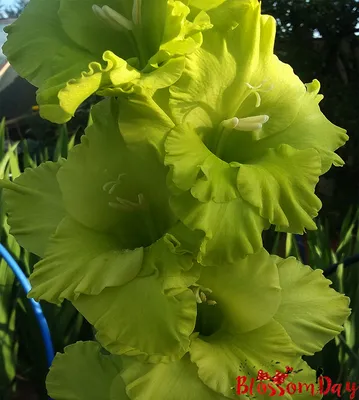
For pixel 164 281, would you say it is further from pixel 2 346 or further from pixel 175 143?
pixel 2 346

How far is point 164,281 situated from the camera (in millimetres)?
438

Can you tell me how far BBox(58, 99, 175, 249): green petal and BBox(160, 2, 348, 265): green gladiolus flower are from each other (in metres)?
0.04

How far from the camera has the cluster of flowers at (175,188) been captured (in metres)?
0.43

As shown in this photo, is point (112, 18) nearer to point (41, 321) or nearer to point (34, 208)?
point (34, 208)

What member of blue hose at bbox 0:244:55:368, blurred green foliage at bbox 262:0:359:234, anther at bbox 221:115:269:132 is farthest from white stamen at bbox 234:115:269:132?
blurred green foliage at bbox 262:0:359:234

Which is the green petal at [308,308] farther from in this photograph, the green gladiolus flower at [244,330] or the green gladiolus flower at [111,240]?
the green gladiolus flower at [111,240]

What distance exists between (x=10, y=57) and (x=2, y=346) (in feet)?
1.89

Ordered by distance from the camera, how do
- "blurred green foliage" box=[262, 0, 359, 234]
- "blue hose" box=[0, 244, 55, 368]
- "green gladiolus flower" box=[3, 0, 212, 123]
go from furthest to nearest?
1. "blurred green foliage" box=[262, 0, 359, 234]
2. "blue hose" box=[0, 244, 55, 368]
3. "green gladiolus flower" box=[3, 0, 212, 123]

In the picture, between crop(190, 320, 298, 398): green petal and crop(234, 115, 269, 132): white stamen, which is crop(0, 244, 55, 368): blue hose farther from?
crop(234, 115, 269, 132): white stamen

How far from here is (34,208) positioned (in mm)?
537

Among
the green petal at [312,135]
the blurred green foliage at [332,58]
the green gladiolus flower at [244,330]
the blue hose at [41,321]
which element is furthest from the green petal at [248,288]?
the blurred green foliage at [332,58]

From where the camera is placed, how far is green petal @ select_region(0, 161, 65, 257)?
0.53 meters

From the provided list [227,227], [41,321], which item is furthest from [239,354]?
[41,321]

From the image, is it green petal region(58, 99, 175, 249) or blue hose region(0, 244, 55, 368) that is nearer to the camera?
green petal region(58, 99, 175, 249)
